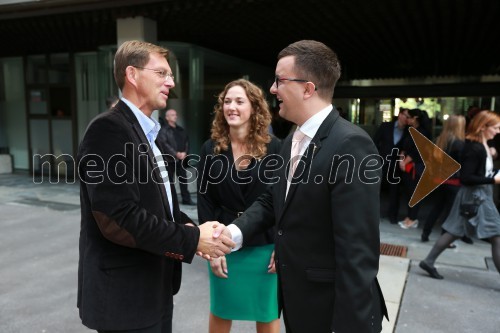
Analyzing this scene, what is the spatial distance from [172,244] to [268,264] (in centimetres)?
116

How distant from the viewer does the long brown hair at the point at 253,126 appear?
2.89m

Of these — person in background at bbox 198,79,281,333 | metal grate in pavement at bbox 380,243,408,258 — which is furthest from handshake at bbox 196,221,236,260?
metal grate in pavement at bbox 380,243,408,258

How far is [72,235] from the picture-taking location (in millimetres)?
6055

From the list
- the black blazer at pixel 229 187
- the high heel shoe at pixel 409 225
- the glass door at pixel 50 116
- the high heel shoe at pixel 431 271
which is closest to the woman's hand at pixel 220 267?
the black blazer at pixel 229 187

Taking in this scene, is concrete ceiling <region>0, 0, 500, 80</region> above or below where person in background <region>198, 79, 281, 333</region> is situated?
above

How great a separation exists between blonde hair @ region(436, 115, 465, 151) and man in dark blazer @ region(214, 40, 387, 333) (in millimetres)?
3909

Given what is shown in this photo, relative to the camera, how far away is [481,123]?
438 cm

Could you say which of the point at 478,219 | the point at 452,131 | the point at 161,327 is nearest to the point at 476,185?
the point at 478,219

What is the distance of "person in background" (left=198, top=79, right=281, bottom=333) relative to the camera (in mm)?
2744

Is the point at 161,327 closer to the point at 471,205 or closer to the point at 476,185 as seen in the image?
the point at 471,205

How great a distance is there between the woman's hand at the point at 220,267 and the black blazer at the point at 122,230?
81 cm

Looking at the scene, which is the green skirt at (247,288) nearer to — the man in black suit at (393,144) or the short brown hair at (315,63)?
the short brown hair at (315,63)

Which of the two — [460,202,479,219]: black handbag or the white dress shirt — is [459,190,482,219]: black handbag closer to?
[460,202,479,219]: black handbag

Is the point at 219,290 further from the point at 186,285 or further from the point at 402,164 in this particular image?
the point at 402,164
